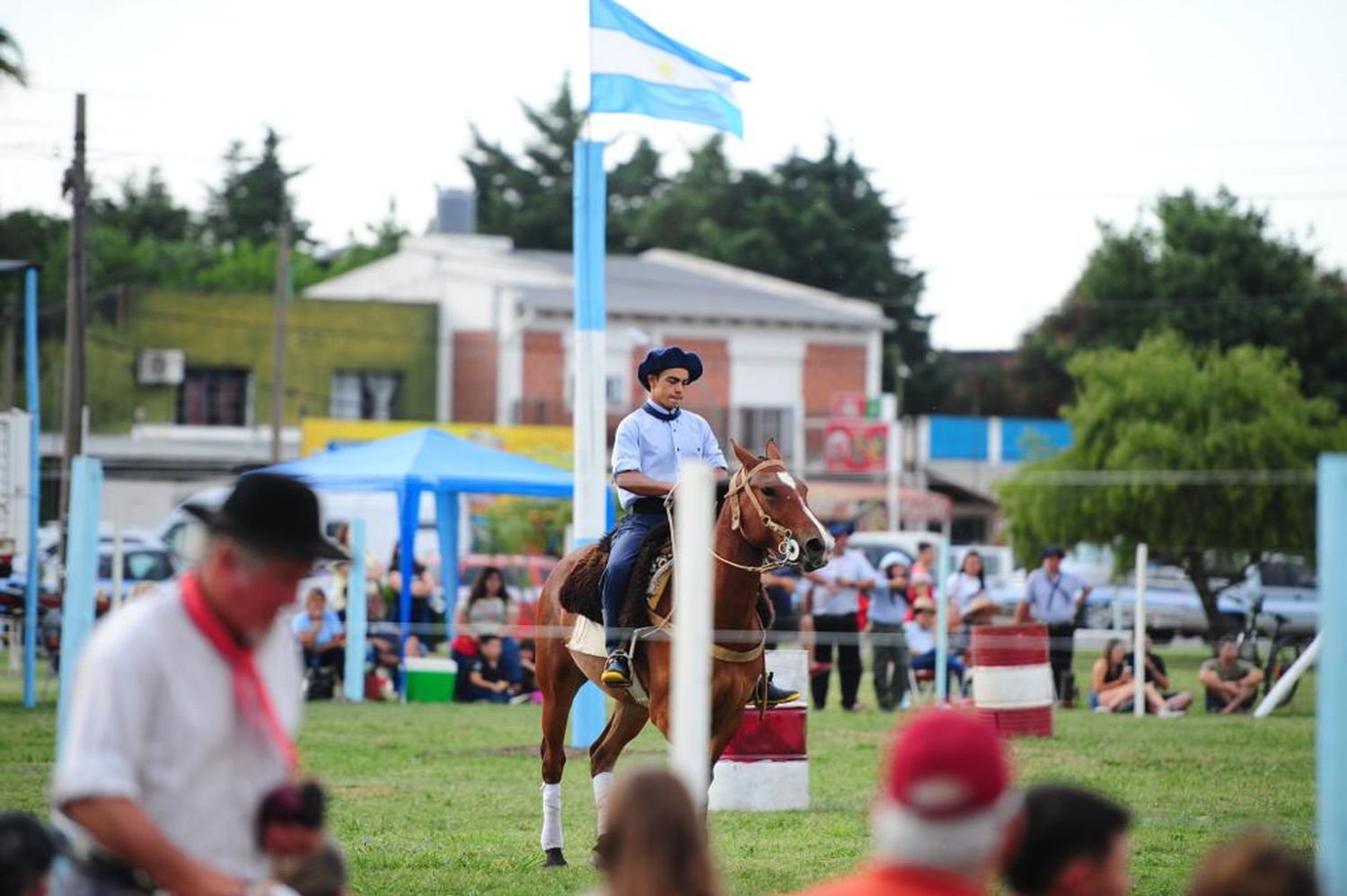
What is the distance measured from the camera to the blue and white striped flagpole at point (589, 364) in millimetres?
15336

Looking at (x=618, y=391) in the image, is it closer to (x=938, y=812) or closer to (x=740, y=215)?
(x=740, y=215)

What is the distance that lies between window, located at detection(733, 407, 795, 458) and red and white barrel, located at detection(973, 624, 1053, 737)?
38.8 metres

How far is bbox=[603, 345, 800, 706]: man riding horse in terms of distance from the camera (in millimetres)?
9930

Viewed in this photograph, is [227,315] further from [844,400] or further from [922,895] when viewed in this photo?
[922,895]

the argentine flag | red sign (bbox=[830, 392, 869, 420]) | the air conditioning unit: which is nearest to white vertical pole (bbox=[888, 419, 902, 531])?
red sign (bbox=[830, 392, 869, 420])

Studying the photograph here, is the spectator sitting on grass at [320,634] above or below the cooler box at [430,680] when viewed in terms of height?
above

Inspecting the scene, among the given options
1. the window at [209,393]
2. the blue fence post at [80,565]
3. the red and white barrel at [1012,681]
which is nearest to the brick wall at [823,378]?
the window at [209,393]

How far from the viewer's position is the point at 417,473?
23.8 m

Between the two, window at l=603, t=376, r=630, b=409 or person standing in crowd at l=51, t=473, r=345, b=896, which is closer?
person standing in crowd at l=51, t=473, r=345, b=896

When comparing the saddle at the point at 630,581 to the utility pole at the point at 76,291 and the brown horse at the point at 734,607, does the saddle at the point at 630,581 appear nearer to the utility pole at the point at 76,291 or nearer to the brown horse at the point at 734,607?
the brown horse at the point at 734,607

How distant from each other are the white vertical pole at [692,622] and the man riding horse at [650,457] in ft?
16.1

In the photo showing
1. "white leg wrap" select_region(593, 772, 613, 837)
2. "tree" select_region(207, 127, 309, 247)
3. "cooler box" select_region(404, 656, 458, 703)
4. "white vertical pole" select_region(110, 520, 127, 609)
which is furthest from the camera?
"tree" select_region(207, 127, 309, 247)

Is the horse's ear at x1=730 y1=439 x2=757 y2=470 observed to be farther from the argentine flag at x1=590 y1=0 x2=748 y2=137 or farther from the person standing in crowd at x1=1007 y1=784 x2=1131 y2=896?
the person standing in crowd at x1=1007 y1=784 x2=1131 y2=896

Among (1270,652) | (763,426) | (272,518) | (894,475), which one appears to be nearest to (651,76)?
(272,518)
